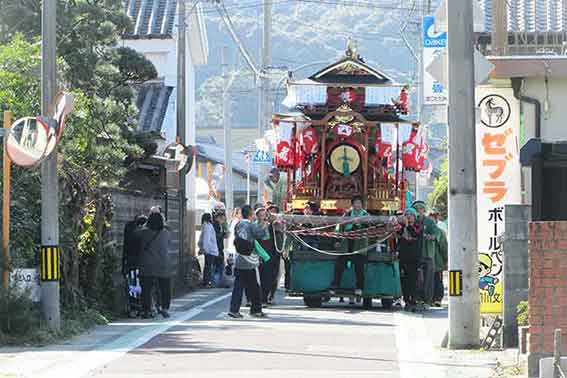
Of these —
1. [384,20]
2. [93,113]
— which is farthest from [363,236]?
[384,20]

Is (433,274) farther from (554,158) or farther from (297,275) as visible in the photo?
(554,158)

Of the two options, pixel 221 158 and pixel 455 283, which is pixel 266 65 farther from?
pixel 221 158

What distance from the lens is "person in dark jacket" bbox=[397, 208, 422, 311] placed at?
2134 cm

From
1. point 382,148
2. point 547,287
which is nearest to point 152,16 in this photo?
point 382,148

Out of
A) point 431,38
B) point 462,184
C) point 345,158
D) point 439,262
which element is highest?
point 431,38

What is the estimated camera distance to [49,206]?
16609 millimetres

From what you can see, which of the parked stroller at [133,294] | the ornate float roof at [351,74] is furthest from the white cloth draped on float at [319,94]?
the parked stroller at [133,294]

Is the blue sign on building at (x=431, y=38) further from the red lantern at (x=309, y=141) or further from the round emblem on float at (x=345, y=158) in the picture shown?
Answer: the red lantern at (x=309, y=141)

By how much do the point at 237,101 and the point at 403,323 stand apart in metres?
90.4

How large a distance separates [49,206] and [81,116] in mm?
4299

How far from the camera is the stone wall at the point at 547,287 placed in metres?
12.2

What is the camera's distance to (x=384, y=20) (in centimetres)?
10438

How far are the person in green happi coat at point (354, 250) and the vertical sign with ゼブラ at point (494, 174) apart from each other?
5.04 m

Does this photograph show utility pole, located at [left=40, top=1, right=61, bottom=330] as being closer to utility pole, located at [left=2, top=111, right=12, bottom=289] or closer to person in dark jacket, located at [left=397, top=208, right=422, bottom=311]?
utility pole, located at [left=2, top=111, right=12, bottom=289]
